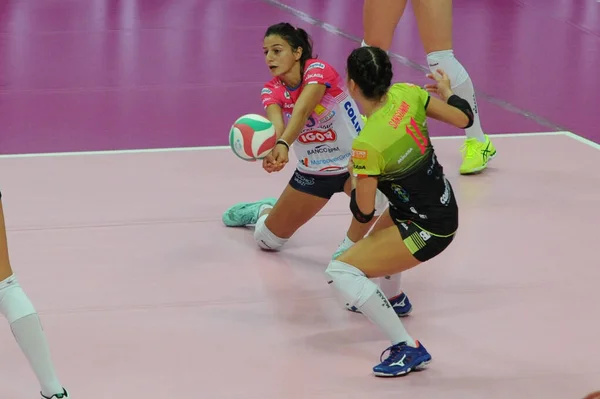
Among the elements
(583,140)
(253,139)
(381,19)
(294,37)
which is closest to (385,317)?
(253,139)

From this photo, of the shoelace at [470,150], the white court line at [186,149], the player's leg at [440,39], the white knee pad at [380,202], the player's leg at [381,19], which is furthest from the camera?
the white court line at [186,149]

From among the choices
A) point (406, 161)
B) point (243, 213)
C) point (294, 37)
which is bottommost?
point (243, 213)

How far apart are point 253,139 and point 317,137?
1.93 feet

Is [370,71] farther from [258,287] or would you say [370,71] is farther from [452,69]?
[452,69]

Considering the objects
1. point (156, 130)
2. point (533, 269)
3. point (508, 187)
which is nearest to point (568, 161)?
point (508, 187)

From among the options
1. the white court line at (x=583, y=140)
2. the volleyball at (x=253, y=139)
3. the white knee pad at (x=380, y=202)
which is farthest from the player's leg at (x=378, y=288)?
the white court line at (x=583, y=140)

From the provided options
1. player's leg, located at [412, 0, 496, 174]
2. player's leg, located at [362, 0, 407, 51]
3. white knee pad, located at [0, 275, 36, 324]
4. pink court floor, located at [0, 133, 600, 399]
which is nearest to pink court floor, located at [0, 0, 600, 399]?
pink court floor, located at [0, 133, 600, 399]

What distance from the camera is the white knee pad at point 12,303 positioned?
3.85 meters

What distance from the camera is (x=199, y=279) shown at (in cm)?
548

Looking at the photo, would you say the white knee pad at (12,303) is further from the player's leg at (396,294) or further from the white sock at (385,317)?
the player's leg at (396,294)

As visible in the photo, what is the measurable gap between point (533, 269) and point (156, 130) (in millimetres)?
3529

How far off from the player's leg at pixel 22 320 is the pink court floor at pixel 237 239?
0.42m

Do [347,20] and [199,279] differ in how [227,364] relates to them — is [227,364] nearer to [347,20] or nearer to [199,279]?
[199,279]

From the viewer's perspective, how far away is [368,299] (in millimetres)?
4422
